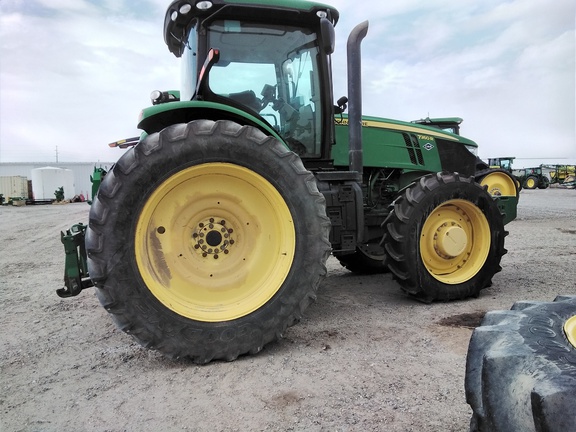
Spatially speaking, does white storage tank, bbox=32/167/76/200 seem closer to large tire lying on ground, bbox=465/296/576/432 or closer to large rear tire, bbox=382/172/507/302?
large rear tire, bbox=382/172/507/302

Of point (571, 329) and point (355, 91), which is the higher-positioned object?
point (355, 91)

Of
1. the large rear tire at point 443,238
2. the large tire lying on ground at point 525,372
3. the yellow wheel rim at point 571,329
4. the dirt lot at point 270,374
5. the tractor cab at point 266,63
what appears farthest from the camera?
the large rear tire at point 443,238

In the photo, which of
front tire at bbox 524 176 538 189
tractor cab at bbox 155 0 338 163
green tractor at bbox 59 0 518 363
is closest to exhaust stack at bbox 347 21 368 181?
green tractor at bbox 59 0 518 363

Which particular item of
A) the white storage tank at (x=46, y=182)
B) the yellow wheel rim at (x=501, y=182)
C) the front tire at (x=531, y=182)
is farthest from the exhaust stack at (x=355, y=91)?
the front tire at (x=531, y=182)

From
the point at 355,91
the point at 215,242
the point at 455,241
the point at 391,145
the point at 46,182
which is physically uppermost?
the point at 355,91

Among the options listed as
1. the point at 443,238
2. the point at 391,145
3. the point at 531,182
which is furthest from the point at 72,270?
the point at 531,182

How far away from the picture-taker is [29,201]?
2856cm

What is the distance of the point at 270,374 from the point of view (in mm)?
2586

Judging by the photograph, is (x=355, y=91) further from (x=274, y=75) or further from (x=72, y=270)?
(x=72, y=270)

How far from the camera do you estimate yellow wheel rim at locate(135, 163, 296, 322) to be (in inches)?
112

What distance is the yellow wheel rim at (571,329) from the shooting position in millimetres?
1381

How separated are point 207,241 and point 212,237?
4cm

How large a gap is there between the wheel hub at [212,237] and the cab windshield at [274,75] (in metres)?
1.15

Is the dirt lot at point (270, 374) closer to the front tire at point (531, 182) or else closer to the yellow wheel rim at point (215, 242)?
the yellow wheel rim at point (215, 242)
